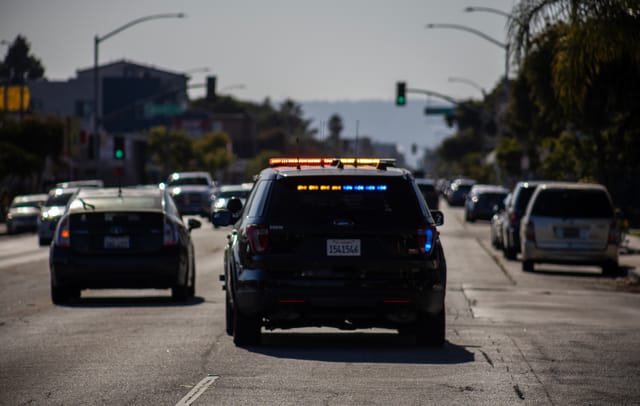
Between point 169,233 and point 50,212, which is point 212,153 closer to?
point 50,212

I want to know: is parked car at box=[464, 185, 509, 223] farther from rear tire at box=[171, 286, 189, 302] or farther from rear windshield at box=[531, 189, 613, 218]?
rear tire at box=[171, 286, 189, 302]

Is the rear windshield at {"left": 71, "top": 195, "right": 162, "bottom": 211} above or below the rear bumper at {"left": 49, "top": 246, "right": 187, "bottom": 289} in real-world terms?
above

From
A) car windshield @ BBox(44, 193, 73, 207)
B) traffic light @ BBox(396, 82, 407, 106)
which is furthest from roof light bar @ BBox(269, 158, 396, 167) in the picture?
traffic light @ BBox(396, 82, 407, 106)

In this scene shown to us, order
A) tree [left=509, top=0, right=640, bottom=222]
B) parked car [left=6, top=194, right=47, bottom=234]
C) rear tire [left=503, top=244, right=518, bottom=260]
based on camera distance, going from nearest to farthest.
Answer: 1. tree [left=509, top=0, right=640, bottom=222]
2. rear tire [left=503, top=244, right=518, bottom=260]
3. parked car [left=6, top=194, right=47, bottom=234]

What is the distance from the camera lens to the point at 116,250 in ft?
63.8

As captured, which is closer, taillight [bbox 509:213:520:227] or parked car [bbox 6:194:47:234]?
taillight [bbox 509:213:520:227]

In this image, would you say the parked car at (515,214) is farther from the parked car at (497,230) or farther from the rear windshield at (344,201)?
the rear windshield at (344,201)

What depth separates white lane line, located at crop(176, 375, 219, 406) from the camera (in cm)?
1020

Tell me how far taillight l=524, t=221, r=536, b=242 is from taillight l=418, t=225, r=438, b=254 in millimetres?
15515

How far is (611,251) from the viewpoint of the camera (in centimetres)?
2867

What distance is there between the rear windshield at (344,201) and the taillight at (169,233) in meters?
6.49

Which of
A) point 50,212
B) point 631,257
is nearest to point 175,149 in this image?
point 50,212

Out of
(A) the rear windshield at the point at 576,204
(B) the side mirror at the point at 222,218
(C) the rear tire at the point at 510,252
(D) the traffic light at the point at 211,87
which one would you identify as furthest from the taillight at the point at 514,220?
(D) the traffic light at the point at 211,87

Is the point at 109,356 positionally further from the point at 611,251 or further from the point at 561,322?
the point at 611,251
